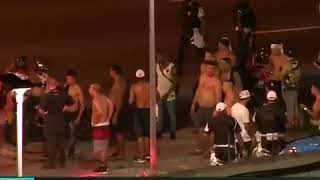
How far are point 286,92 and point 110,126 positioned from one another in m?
2.53

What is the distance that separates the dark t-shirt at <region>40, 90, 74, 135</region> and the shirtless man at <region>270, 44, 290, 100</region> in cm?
284

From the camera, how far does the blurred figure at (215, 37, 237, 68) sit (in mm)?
10945

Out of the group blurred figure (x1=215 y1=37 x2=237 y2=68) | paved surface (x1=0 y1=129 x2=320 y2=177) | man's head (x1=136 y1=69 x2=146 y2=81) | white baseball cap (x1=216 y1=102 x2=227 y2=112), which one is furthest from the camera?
blurred figure (x1=215 y1=37 x2=237 y2=68)

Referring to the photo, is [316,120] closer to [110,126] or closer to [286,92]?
[286,92]

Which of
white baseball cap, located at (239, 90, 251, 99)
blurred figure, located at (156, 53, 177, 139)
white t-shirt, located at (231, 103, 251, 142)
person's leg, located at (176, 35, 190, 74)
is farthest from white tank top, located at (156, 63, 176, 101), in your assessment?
white t-shirt, located at (231, 103, 251, 142)

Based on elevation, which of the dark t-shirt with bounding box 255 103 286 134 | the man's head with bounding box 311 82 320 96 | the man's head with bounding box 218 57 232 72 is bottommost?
the dark t-shirt with bounding box 255 103 286 134

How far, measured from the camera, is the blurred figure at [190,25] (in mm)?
11966

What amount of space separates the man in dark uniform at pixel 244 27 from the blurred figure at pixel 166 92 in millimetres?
1185

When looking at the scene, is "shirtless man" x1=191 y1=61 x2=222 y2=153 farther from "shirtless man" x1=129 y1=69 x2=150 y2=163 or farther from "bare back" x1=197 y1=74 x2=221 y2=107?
"shirtless man" x1=129 y1=69 x2=150 y2=163

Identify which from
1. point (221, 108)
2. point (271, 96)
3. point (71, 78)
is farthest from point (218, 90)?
point (71, 78)

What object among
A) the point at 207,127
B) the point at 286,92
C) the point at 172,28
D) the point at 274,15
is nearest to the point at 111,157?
the point at 207,127

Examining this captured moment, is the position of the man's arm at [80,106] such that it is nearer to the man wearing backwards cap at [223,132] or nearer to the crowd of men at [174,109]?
the crowd of men at [174,109]

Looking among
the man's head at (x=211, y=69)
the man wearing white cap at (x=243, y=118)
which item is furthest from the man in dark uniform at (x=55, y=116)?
the man wearing white cap at (x=243, y=118)

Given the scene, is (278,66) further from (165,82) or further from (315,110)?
(165,82)
